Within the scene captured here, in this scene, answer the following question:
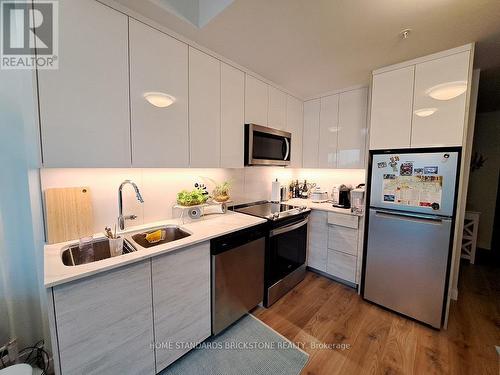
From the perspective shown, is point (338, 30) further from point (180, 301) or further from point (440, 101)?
point (180, 301)

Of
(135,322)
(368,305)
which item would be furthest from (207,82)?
(368,305)

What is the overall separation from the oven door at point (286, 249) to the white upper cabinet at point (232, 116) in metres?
0.83

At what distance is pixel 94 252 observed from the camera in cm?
140

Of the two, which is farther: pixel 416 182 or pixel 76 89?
pixel 416 182

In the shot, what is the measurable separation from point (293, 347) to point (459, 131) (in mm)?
2144

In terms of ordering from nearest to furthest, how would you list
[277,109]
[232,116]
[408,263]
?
1. [408,263]
2. [232,116]
3. [277,109]

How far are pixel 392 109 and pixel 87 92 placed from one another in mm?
2385

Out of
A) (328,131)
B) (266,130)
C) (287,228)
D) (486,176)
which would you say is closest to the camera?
(287,228)

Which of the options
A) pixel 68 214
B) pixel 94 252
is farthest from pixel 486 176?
pixel 68 214

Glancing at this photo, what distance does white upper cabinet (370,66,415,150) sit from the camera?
1.80 metres

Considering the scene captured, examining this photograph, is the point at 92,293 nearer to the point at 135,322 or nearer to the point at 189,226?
the point at 135,322

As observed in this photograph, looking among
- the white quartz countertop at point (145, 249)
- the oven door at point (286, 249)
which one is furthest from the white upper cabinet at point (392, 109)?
the white quartz countertop at point (145, 249)

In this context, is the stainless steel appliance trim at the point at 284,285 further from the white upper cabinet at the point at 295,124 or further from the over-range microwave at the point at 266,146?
the white upper cabinet at the point at 295,124

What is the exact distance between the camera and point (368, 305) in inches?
81.8
